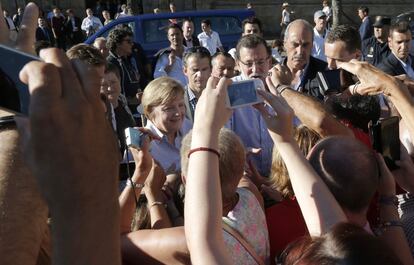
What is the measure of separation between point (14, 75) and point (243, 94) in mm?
996

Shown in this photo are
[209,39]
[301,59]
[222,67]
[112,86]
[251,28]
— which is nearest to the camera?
[112,86]

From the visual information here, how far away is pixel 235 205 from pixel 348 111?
0.94 metres

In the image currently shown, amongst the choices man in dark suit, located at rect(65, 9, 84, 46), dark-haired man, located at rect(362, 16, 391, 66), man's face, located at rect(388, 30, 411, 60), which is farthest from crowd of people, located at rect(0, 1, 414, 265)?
man in dark suit, located at rect(65, 9, 84, 46)

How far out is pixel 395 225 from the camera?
1.86 m

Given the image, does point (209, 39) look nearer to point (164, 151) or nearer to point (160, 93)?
point (160, 93)

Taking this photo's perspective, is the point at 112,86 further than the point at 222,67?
No

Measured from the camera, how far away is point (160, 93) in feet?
9.96

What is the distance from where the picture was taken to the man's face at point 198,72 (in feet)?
13.1

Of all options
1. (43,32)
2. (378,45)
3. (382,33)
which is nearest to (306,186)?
(378,45)

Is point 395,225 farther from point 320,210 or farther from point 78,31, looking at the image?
point 78,31

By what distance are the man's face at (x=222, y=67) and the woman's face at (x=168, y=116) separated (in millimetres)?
1215

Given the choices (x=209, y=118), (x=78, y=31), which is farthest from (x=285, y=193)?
(x=78, y=31)

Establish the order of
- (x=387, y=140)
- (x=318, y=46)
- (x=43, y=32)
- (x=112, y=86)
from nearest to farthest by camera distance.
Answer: (x=387, y=140) < (x=112, y=86) < (x=318, y=46) < (x=43, y=32)

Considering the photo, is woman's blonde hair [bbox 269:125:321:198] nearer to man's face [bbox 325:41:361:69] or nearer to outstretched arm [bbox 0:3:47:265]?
outstretched arm [bbox 0:3:47:265]
